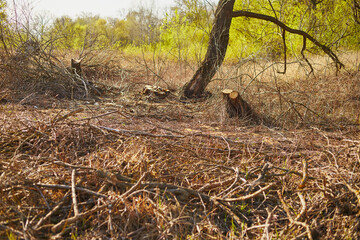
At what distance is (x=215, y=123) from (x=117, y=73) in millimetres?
4765

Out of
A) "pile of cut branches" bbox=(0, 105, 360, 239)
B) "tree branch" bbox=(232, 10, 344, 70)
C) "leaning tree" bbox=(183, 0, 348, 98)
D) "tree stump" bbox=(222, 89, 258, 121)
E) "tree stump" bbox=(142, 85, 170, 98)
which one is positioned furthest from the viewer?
"tree stump" bbox=(142, 85, 170, 98)

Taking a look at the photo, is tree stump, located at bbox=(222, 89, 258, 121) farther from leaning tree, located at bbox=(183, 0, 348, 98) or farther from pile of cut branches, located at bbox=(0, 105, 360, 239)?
pile of cut branches, located at bbox=(0, 105, 360, 239)

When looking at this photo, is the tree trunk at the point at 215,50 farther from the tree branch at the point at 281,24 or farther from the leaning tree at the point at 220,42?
the tree branch at the point at 281,24

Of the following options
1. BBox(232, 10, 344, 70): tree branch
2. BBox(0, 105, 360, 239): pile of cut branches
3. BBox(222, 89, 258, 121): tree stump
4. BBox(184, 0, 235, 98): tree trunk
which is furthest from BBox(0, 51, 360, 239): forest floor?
BBox(232, 10, 344, 70): tree branch

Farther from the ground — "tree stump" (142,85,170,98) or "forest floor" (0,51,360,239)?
"tree stump" (142,85,170,98)

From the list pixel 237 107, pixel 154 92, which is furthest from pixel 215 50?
pixel 237 107

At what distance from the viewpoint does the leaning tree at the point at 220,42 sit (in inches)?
219

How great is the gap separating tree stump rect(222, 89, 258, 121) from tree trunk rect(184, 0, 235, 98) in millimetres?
1402

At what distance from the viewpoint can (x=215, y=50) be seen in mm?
5922

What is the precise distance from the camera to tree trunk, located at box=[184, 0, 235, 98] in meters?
5.66

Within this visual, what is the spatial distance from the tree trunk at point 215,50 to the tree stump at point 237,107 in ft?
4.60

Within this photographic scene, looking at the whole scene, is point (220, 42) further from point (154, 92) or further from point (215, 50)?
point (154, 92)

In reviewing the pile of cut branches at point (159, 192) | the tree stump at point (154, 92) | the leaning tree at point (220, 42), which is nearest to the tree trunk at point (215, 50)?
the leaning tree at point (220, 42)

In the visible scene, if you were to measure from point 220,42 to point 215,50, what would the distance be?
20cm
